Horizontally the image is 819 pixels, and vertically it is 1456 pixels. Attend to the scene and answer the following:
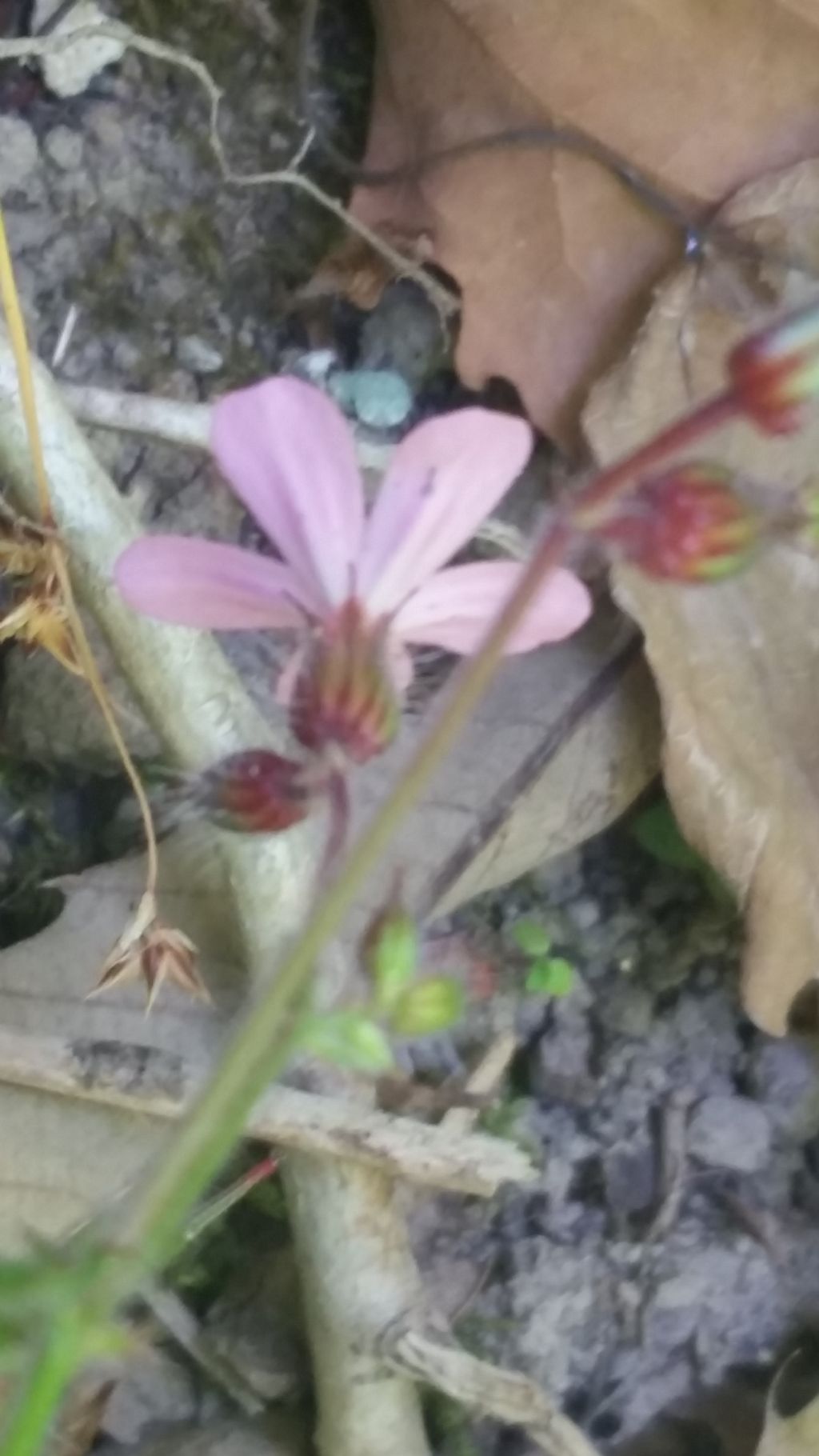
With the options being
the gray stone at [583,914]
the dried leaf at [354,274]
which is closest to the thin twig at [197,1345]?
the gray stone at [583,914]

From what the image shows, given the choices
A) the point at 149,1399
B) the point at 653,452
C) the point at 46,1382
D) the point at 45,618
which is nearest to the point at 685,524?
the point at 653,452

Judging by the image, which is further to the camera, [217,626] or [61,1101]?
[61,1101]

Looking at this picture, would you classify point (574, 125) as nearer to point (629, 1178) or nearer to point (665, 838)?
point (665, 838)

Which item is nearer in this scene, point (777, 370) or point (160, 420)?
point (777, 370)

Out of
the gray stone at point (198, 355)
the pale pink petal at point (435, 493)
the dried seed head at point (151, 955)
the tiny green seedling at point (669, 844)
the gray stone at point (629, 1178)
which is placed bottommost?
the gray stone at point (629, 1178)

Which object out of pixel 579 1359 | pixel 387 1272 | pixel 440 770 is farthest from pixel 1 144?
pixel 579 1359

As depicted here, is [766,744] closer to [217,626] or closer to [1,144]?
[217,626]

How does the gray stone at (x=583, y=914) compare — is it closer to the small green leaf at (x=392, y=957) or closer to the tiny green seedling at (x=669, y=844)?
the tiny green seedling at (x=669, y=844)
